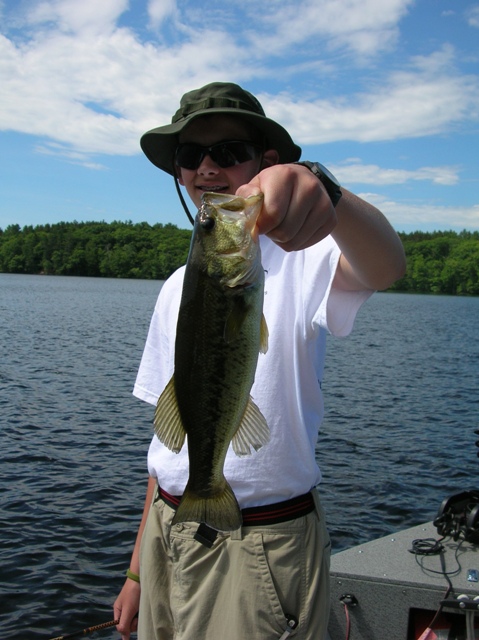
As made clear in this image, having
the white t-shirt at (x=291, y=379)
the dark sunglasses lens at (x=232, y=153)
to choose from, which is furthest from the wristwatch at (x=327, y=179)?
the dark sunglasses lens at (x=232, y=153)

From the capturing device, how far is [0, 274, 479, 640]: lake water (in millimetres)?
8070

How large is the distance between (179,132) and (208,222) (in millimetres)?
1233

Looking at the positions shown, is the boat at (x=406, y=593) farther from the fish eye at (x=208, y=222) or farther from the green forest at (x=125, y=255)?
the green forest at (x=125, y=255)

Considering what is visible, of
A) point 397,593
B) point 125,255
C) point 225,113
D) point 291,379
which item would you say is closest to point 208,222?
point 291,379

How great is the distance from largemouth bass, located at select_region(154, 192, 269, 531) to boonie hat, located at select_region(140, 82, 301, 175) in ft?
3.26

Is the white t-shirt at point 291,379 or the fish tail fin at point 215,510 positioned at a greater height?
the white t-shirt at point 291,379

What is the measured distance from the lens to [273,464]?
2.44 meters

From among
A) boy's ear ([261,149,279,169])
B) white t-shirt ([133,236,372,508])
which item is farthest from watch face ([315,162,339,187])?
boy's ear ([261,149,279,169])

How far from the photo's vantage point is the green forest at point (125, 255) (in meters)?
114

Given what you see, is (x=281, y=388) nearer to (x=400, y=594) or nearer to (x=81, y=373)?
(x=400, y=594)

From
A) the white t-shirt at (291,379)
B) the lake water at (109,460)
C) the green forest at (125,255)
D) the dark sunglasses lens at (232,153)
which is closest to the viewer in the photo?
the white t-shirt at (291,379)

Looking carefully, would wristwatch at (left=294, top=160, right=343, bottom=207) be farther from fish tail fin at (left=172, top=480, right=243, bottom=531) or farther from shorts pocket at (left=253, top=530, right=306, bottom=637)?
shorts pocket at (left=253, top=530, right=306, bottom=637)

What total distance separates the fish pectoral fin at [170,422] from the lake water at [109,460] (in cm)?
595

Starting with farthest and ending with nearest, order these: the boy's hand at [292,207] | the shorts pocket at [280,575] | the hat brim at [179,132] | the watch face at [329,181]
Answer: the hat brim at [179,132]
the shorts pocket at [280,575]
the watch face at [329,181]
the boy's hand at [292,207]
